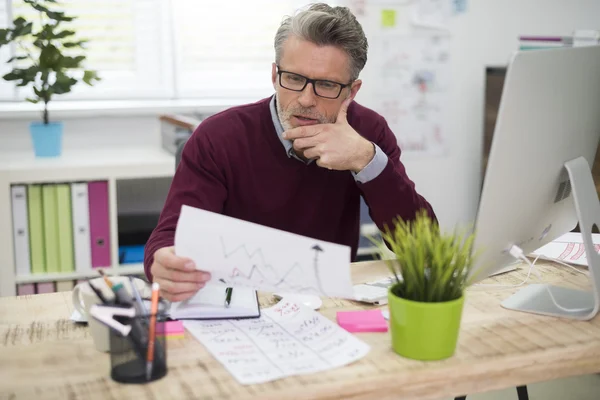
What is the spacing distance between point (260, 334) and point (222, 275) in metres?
0.11

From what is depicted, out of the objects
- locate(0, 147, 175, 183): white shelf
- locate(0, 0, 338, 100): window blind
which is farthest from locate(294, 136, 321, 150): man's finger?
locate(0, 0, 338, 100): window blind

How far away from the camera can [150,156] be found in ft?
8.73

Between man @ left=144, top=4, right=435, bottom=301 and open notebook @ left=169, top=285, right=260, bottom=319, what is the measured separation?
0.51ft

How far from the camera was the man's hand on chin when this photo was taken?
1.38m

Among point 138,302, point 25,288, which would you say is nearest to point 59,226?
point 25,288

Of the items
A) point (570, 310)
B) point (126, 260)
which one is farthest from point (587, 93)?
point (126, 260)

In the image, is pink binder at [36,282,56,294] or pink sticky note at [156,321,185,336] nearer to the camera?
pink sticky note at [156,321,185,336]

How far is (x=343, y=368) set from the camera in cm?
98

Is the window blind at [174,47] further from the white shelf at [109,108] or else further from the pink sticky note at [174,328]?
the pink sticky note at [174,328]

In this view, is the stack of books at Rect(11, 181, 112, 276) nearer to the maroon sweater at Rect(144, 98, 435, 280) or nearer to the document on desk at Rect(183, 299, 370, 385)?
the maroon sweater at Rect(144, 98, 435, 280)

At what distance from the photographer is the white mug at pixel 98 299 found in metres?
1.02

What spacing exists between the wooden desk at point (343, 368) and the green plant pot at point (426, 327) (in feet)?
0.05

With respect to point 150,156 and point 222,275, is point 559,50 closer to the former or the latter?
point 222,275

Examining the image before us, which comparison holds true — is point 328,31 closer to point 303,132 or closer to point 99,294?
point 303,132
